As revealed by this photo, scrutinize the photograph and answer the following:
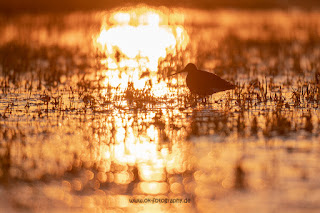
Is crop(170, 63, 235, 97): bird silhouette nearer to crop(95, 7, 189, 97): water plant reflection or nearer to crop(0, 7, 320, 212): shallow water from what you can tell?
crop(0, 7, 320, 212): shallow water

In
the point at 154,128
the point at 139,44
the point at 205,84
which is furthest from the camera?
the point at 139,44

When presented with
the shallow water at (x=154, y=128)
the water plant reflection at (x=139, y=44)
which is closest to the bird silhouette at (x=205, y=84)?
the shallow water at (x=154, y=128)

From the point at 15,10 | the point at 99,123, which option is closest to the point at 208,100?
the point at 99,123

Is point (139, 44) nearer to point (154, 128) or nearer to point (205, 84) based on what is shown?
point (205, 84)

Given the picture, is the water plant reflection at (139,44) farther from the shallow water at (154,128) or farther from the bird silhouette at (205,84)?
the bird silhouette at (205,84)

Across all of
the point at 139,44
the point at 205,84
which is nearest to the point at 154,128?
the point at 205,84

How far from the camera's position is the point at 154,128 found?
9.92m

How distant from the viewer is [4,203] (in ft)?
21.2

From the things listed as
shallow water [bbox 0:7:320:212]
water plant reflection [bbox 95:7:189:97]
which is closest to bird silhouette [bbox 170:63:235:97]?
shallow water [bbox 0:7:320:212]

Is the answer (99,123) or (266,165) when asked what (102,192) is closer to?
(266,165)

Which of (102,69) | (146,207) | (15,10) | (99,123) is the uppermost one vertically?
(15,10)

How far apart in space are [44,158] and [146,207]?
2136 mm

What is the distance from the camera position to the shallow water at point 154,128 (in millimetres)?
6672

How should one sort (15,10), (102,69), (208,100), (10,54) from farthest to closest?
1. (15,10)
2. (10,54)
3. (102,69)
4. (208,100)
